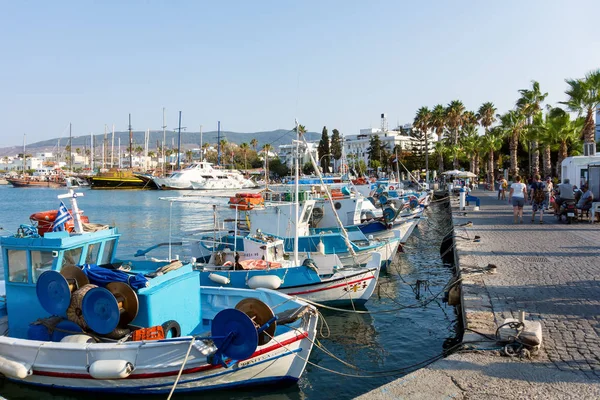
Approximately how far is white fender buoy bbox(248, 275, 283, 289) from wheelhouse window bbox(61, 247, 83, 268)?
189 inches

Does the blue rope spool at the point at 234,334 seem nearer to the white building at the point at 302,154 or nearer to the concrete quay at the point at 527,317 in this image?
the concrete quay at the point at 527,317

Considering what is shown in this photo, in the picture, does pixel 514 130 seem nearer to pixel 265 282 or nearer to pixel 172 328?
pixel 265 282

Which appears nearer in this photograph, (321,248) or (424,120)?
(321,248)

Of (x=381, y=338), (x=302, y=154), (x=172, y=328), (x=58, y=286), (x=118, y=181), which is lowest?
(x=381, y=338)

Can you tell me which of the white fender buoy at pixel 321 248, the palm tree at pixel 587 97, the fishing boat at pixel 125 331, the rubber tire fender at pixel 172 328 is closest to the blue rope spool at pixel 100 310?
the fishing boat at pixel 125 331

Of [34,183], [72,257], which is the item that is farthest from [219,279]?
[34,183]

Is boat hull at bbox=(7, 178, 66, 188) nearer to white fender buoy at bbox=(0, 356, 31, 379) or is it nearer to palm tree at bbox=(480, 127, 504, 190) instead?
palm tree at bbox=(480, 127, 504, 190)

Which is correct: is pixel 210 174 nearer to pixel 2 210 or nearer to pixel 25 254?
pixel 2 210

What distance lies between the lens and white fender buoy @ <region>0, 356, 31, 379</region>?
8.70 metres

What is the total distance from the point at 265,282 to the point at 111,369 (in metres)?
5.80

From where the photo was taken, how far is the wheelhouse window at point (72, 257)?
972 centimetres

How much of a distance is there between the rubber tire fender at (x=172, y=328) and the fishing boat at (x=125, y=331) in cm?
2

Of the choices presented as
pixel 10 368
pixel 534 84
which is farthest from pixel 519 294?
pixel 534 84

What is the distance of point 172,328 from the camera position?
902cm
